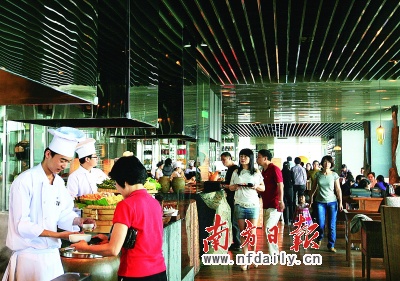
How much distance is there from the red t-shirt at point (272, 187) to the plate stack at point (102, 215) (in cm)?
360

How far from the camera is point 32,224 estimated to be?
9.63 ft

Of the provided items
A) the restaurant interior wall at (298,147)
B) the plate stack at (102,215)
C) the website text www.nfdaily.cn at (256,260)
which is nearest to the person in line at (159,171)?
the website text www.nfdaily.cn at (256,260)

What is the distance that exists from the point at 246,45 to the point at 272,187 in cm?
266

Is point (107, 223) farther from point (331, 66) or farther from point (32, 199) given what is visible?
point (331, 66)

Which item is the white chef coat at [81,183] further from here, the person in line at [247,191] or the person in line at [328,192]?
the person in line at [328,192]

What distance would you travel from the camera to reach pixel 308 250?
27.9 ft

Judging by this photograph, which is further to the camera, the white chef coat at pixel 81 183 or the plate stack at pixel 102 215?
the white chef coat at pixel 81 183

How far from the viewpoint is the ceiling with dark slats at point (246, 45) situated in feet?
9.86

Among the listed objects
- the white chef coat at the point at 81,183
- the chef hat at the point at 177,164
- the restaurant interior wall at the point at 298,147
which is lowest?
the white chef coat at the point at 81,183

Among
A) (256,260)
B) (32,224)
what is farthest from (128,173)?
(256,260)

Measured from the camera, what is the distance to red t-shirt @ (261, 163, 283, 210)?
7027mm

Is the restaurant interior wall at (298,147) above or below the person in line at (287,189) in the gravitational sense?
above

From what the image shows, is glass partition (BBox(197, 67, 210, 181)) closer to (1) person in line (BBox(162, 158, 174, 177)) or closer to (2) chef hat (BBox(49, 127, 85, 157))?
(1) person in line (BBox(162, 158, 174, 177))

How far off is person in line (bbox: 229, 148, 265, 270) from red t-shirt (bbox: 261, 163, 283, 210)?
95 mm
